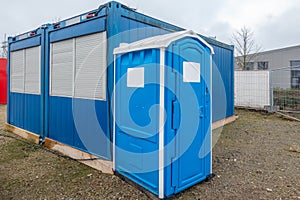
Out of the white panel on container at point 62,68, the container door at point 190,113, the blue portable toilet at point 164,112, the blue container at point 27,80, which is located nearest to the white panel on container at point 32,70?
the blue container at point 27,80

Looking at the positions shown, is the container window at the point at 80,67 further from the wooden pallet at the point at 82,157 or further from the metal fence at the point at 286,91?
the metal fence at the point at 286,91

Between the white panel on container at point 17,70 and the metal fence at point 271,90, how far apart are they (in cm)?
820

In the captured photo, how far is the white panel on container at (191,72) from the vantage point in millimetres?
2467

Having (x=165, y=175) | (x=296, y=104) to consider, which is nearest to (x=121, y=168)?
(x=165, y=175)

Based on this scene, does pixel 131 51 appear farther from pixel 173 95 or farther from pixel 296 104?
pixel 296 104

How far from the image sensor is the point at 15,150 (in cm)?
421

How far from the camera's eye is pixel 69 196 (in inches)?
99.2

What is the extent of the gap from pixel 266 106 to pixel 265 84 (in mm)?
889

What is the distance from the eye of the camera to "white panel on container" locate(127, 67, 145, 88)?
8.16 feet

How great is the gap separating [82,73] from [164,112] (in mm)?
1894

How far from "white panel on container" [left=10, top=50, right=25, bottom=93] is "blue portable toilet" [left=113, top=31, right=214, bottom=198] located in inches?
139

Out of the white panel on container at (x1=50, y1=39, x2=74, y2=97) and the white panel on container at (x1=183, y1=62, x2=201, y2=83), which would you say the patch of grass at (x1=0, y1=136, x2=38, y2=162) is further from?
the white panel on container at (x1=183, y1=62, x2=201, y2=83)

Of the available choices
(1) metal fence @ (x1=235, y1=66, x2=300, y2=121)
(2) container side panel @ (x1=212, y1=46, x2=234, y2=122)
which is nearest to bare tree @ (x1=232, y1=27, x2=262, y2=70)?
(1) metal fence @ (x1=235, y1=66, x2=300, y2=121)

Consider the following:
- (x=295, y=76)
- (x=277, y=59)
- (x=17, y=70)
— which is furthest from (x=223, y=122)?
(x=277, y=59)
